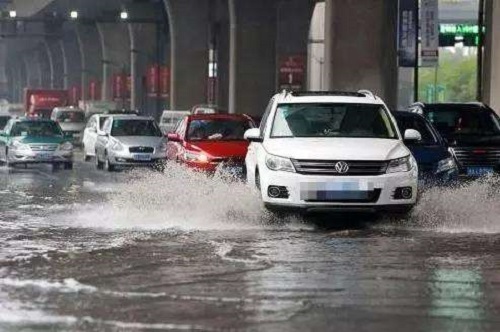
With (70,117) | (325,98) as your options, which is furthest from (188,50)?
(325,98)

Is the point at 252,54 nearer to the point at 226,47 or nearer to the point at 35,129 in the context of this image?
the point at 226,47

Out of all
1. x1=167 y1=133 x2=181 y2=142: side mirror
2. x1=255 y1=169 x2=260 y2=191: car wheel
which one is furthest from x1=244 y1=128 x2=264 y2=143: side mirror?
x1=167 y1=133 x2=181 y2=142: side mirror

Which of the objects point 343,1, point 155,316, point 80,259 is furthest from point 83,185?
point 155,316

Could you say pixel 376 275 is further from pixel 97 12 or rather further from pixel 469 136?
pixel 97 12

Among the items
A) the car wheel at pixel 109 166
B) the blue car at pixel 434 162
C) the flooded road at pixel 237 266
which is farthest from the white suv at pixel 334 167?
the car wheel at pixel 109 166

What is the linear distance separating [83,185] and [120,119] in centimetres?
885

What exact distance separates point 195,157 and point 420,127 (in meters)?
3.98

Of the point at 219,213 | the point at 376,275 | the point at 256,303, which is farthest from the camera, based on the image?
the point at 219,213

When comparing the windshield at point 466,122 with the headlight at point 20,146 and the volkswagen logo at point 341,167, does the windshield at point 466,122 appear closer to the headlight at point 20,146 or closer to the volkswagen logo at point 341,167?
the volkswagen logo at point 341,167

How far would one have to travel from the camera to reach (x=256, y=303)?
8758 mm

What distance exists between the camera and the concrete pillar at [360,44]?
104 feet

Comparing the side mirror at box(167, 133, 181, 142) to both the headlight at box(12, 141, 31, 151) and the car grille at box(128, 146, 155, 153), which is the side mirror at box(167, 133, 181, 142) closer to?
the car grille at box(128, 146, 155, 153)

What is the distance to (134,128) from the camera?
32.9m

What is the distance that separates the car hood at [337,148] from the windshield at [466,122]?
6246 mm
